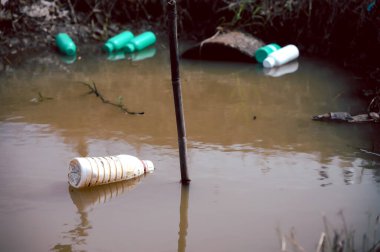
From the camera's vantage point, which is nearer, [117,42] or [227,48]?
[227,48]

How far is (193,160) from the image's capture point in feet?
16.0

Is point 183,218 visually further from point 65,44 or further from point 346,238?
point 65,44

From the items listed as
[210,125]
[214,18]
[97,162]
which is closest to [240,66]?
[214,18]

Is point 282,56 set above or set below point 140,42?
below

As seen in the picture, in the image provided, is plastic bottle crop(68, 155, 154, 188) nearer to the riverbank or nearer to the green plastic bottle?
the riverbank

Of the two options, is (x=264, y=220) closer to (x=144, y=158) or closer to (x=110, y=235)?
(x=110, y=235)

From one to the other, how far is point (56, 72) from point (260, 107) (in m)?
2.60

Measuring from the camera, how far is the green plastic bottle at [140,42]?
8195mm

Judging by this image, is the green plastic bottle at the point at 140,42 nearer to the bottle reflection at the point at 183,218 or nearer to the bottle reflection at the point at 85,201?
the bottle reflection at the point at 85,201

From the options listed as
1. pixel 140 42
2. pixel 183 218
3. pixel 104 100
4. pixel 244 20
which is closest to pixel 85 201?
pixel 183 218

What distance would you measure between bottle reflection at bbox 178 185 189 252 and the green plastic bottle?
162 inches

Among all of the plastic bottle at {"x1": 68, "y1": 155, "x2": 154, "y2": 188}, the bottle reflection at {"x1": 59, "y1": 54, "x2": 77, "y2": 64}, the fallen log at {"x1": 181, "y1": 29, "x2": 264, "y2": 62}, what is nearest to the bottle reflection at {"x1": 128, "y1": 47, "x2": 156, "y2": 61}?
the fallen log at {"x1": 181, "y1": 29, "x2": 264, "y2": 62}

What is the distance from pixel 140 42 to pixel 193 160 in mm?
3718

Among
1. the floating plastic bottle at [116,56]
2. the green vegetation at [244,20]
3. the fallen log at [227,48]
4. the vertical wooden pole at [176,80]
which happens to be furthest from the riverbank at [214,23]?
the vertical wooden pole at [176,80]
